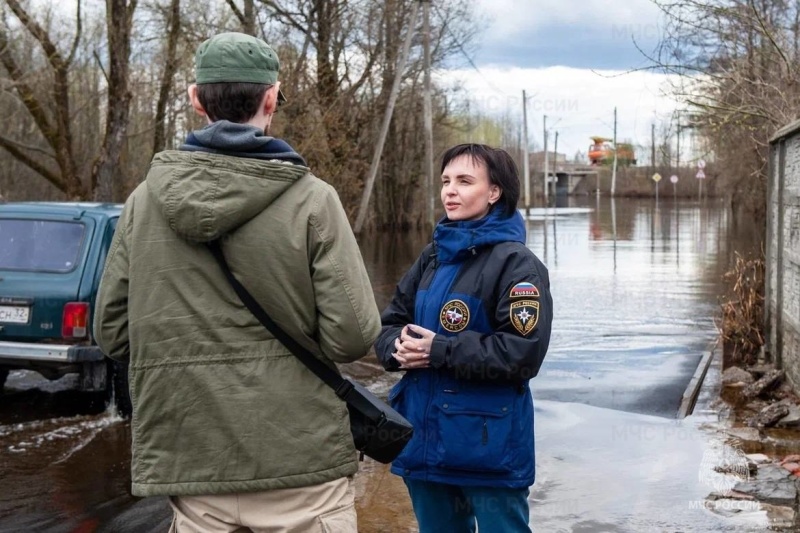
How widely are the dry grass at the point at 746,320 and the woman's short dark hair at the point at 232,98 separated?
8.01 metres

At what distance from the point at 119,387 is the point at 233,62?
6.22 meters

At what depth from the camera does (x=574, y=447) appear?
22.2 feet

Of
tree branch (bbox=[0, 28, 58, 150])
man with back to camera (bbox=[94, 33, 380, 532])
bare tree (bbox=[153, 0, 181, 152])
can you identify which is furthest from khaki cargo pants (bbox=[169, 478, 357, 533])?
bare tree (bbox=[153, 0, 181, 152])

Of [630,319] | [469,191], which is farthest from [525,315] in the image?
[630,319]

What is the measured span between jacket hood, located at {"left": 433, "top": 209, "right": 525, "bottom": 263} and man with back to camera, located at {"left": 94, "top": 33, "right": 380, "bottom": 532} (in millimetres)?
848

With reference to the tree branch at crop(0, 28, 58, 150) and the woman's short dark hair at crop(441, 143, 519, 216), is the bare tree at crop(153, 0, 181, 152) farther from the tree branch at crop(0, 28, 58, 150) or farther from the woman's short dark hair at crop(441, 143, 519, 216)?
the woman's short dark hair at crop(441, 143, 519, 216)

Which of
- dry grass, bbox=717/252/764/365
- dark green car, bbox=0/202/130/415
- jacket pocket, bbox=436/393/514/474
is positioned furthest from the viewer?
dry grass, bbox=717/252/764/365

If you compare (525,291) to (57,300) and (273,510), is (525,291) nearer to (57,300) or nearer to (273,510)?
(273,510)

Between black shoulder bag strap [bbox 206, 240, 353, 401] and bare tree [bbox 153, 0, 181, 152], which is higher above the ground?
bare tree [bbox 153, 0, 181, 152]

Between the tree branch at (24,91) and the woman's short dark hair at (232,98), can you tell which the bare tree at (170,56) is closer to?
the tree branch at (24,91)

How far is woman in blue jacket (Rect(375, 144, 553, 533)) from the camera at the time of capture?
3.20 metres

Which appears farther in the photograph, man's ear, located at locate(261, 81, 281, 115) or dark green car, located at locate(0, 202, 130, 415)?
dark green car, located at locate(0, 202, 130, 415)

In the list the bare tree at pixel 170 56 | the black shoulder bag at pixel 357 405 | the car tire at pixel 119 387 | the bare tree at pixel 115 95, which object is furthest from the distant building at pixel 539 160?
the black shoulder bag at pixel 357 405

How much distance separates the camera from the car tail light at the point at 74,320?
819 centimetres
